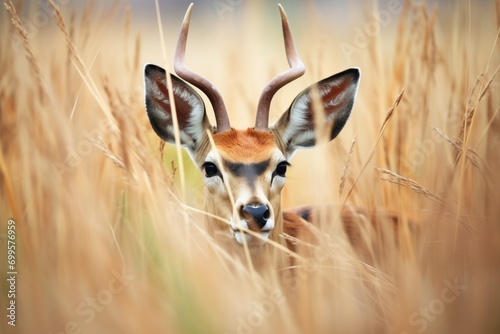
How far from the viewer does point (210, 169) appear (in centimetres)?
372

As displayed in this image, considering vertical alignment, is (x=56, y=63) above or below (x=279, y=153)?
above

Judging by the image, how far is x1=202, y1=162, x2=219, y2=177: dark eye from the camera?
3.71 metres

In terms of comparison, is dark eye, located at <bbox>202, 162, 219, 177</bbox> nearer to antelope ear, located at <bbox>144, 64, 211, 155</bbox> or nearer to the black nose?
antelope ear, located at <bbox>144, 64, 211, 155</bbox>

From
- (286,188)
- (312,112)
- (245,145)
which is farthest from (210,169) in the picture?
(286,188)

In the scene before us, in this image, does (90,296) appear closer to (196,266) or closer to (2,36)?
(196,266)

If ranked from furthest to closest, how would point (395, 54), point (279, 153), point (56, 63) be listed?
1. point (395, 54)
2. point (56, 63)
3. point (279, 153)

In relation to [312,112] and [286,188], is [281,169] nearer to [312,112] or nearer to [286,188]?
[312,112]

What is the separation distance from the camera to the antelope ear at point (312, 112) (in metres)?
3.85

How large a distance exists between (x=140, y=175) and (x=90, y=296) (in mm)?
679

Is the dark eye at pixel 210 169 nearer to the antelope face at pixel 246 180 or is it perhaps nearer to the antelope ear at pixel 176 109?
the antelope face at pixel 246 180

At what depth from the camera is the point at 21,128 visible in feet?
12.6

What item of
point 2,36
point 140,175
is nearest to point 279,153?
point 140,175

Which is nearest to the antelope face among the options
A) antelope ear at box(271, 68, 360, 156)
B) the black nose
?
the black nose

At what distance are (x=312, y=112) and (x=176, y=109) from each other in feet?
2.47
